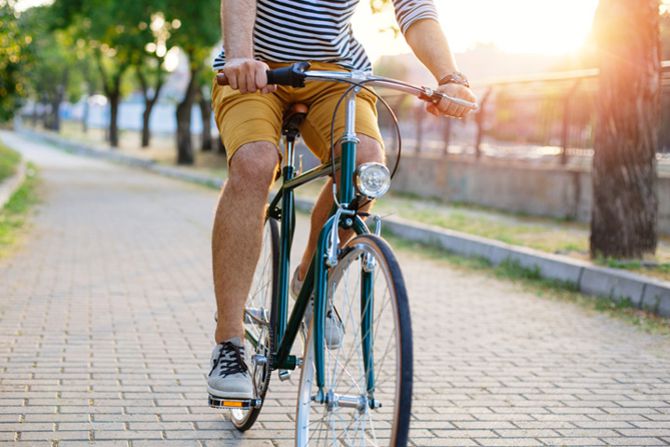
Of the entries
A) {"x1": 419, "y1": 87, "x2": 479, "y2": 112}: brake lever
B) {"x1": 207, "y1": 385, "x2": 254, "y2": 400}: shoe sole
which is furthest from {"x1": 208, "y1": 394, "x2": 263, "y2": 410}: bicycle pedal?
{"x1": 419, "y1": 87, "x2": 479, "y2": 112}: brake lever

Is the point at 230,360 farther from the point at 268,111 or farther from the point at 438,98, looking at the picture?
the point at 438,98

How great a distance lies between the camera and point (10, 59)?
714 inches

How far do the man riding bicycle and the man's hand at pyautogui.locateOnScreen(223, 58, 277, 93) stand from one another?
0.46ft

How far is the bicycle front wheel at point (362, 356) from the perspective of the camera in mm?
2617

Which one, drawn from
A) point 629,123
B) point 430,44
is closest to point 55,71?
point 629,123

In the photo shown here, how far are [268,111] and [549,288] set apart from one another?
5.18 metres

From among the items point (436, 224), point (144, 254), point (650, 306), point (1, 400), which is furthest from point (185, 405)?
point (436, 224)

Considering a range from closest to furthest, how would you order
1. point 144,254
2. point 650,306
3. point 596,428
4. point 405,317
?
point 405,317 < point 596,428 < point 650,306 < point 144,254

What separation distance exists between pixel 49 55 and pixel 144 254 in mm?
57623

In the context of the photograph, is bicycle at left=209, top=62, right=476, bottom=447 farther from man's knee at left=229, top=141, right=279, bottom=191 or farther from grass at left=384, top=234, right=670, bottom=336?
grass at left=384, top=234, right=670, bottom=336

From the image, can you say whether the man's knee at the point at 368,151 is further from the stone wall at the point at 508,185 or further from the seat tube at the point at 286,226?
the stone wall at the point at 508,185

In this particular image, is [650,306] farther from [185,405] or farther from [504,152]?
[504,152]

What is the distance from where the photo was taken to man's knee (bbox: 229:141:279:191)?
342cm

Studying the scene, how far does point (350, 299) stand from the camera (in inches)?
121
